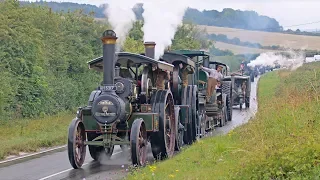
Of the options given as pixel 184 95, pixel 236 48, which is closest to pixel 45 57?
pixel 184 95

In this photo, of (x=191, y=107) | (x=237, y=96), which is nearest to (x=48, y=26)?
(x=237, y=96)

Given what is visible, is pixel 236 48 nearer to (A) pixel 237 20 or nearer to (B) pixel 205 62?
(A) pixel 237 20

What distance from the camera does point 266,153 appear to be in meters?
9.30

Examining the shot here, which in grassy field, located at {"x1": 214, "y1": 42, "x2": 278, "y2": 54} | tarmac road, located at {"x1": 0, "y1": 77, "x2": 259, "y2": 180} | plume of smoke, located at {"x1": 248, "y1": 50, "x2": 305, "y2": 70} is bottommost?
tarmac road, located at {"x1": 0, "y1": 77, "x2": 259, "y2": 180}

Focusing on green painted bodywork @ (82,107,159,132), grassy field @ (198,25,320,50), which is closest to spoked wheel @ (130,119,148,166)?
green painted bodywork @ (82,107,159,132)

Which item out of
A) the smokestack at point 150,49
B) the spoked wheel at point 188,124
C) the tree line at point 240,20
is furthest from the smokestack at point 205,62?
the tree line at point 240,20

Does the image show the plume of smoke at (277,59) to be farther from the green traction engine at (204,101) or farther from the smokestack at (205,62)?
the smokestack at (205,62)

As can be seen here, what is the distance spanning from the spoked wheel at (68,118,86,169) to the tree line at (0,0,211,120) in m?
9.72

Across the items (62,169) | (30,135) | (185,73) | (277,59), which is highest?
(277,59)

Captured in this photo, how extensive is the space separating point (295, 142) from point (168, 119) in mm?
6115

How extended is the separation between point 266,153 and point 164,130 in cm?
547

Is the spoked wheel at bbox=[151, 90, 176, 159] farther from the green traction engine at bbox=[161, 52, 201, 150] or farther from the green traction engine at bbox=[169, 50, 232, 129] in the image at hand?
the green traction engine at bbox=[169, 50, 232, 129]

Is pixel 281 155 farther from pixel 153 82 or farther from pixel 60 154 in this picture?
pixel 60 154

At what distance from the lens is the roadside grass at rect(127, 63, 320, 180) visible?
28.8ft
